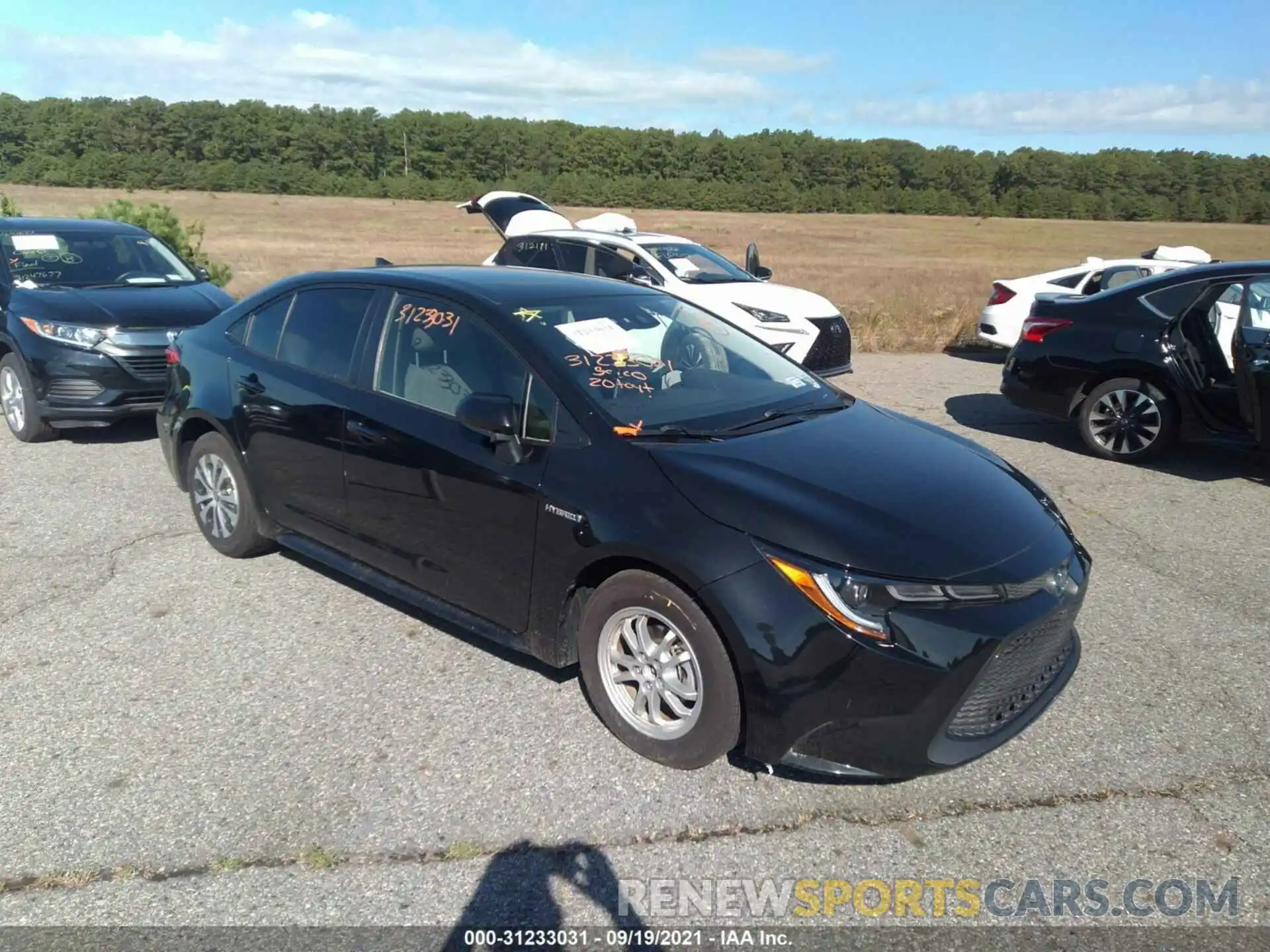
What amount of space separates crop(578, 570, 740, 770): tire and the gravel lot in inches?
5.4

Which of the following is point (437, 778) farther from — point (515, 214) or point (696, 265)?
point (515, 214)

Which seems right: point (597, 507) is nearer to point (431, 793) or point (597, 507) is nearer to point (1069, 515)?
point (431, 793)

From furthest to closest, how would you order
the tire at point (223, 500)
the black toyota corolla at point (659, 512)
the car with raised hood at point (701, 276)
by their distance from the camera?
1. the car with raised hood at point (701, 276)
2. the tire at point (223, 500)
3. the black toyota corolla at point (659, 512)

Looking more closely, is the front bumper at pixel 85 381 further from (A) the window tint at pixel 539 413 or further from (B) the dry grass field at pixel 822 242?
(B) the dry grass field at pixel 822 242

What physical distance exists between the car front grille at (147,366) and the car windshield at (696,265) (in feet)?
18.4

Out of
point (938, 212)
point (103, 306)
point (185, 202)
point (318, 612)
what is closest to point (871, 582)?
point (318, 612)

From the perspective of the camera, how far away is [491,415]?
3.53 metres

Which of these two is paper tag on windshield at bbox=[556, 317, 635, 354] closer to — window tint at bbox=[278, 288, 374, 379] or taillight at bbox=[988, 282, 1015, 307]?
window tint at bbox=[278, 288, 374, 379]

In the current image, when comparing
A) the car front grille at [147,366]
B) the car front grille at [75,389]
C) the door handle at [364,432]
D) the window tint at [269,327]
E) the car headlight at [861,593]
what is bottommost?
the car front grille at [75,389]

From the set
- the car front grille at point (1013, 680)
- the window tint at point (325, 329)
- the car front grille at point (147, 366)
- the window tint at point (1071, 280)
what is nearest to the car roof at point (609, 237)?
the window tint at point (1071, 280)

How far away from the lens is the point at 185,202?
174 ft

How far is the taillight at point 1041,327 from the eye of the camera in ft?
26.6

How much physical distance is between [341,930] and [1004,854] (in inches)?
76.2

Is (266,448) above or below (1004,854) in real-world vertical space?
above
